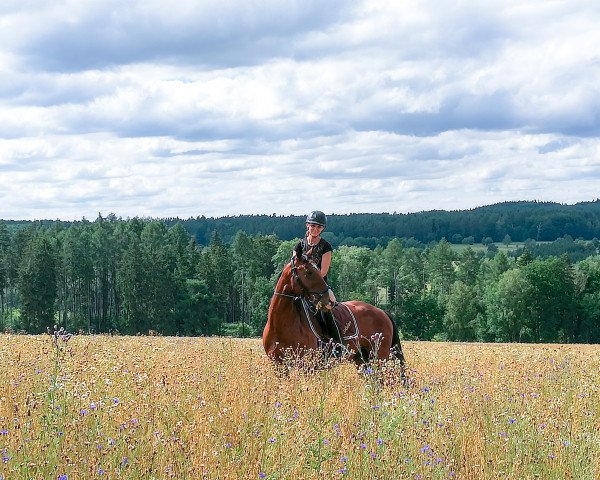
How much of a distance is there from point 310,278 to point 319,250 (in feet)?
2.75

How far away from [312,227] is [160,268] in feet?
271

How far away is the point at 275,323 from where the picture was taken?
39.7 feet

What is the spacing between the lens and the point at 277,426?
7.41m

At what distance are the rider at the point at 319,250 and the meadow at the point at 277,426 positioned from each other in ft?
6.26

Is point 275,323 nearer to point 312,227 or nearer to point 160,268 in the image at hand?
point 312,227

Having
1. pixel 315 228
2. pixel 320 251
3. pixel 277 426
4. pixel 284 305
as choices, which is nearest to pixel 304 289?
pixel 284 305

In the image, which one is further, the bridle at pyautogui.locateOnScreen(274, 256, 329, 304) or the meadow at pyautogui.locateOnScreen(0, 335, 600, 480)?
the bridle at pyautogui.locateOnScreen(274, 256, 329, 304)

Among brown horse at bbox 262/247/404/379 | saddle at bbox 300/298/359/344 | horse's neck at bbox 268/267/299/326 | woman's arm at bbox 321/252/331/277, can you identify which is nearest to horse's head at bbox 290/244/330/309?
brown horse at bbox 262/247/404/379

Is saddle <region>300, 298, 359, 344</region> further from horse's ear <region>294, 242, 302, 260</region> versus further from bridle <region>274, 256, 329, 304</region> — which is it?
horse's ear <region>294, 242, 302, 260</region>

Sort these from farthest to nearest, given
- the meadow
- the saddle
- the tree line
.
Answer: the tree line, the saddle, the meadow

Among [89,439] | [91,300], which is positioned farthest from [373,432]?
[91,300]

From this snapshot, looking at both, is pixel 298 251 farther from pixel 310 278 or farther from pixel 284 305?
pixel 284 305

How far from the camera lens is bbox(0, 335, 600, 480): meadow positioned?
20.5ft

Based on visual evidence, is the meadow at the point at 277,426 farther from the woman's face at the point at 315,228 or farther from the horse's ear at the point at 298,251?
the woman's face at the point at 315,228
